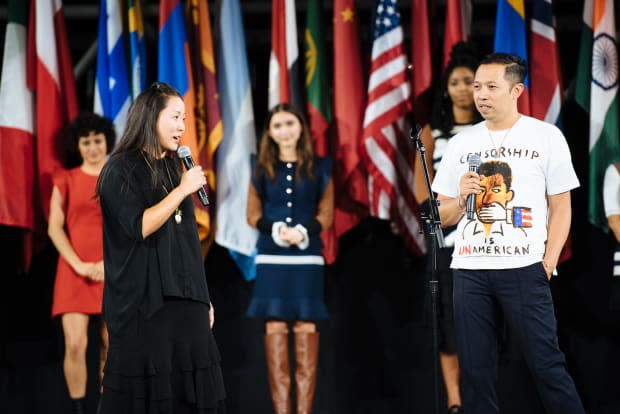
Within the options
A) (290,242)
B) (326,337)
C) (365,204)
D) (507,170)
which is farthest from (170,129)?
(326,337)

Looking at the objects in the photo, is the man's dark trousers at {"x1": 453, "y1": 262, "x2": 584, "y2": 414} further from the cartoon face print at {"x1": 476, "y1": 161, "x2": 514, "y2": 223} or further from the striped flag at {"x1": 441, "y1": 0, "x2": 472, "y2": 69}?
the striped flag at {"x1": 441, "y1": 0, "x2": 472, "y2": 69}

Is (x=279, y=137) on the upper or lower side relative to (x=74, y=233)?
upper

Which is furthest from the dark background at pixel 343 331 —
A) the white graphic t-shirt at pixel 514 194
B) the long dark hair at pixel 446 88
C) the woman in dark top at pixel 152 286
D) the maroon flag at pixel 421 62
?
the woman in dark top at pixel 152 286

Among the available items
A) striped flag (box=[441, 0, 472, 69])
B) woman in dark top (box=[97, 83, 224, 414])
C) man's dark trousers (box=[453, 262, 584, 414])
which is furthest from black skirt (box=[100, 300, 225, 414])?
striped flag (box=[441, 0, 472, 69])

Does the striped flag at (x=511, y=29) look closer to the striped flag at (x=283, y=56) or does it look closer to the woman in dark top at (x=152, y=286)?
the striped flag at (x=283, y=56)

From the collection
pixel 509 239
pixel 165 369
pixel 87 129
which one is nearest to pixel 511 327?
pixel 509 239

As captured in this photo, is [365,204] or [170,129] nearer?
[170,129]

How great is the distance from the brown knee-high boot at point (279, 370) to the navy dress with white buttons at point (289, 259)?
0.12 m

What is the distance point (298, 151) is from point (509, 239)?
1.62m

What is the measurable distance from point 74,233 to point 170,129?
1773 millimetres

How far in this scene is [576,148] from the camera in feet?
15.6

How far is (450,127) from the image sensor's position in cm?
422

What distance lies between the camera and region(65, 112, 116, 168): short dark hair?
4.45 meters

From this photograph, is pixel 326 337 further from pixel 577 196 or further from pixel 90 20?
pixel 90 20
